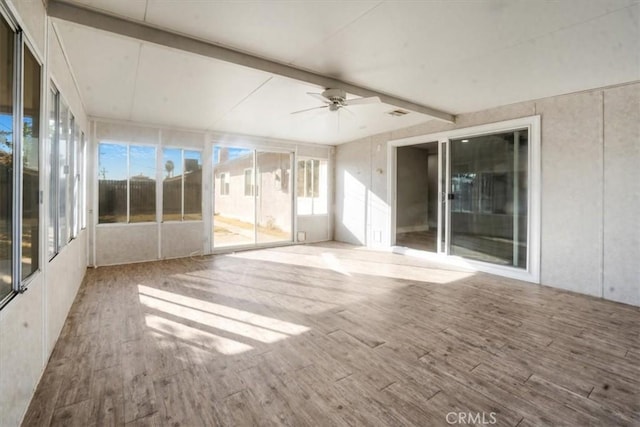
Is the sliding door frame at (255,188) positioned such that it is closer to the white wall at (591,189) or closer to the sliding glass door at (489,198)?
the sliding glass door at (489,198)

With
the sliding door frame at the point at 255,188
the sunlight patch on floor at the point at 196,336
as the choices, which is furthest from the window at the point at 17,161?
the sliding door frame at the point at 255,188

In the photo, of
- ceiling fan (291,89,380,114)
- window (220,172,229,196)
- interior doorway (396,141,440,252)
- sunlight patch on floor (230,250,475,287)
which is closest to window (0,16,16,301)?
ceiling fan (291,89,380,114)

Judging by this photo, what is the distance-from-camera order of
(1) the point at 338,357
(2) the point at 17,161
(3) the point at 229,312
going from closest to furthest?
(2) the point at 17,161 → (1) the point at 338,357 → (3) the point at 229,312

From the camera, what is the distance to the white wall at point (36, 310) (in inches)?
59.3

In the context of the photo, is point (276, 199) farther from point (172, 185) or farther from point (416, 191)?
point (416, 191)

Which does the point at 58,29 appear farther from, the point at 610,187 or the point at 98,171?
the point at 610,187

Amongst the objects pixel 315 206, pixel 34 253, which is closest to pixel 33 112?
pixel 34 253

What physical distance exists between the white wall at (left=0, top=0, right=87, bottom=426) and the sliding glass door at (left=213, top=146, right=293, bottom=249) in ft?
11.6

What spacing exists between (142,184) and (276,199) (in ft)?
10.2

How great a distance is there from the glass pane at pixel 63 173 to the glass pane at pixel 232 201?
3.18 meters

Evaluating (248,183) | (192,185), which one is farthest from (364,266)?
(192,185)

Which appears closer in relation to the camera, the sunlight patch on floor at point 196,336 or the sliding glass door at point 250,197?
the sunlight patch on floor at point 196,336

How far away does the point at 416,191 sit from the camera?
9719 mm

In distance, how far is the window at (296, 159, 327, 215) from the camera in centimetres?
789
